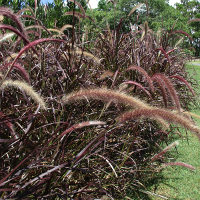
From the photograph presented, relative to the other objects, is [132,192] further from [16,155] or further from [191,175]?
[16,155]

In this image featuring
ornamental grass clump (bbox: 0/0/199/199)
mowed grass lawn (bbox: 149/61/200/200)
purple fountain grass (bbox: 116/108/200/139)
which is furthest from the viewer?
mowed grass lawn (bbox: 149/61/200/200)

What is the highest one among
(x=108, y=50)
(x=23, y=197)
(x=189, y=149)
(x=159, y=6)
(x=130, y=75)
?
(x=159, y=6)

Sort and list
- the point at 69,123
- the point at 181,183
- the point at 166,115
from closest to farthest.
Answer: the point at 166,115 → the point at 69,123 → the point at 181,183

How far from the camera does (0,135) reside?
1.80 m

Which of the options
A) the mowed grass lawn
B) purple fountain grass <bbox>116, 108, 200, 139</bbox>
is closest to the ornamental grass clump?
purple fountain grass <bbox>116, 108, 200, 139</bbox>

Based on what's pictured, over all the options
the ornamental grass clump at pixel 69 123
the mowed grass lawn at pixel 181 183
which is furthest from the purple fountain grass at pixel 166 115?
the mowed grass lawn at pixel 181 183

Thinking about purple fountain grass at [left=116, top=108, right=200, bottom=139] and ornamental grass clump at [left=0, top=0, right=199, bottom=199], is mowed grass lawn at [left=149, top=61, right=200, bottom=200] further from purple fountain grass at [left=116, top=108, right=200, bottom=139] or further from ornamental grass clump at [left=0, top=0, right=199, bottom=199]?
purple fountain grass at [left=116, top=108, right=200, bottom=139]

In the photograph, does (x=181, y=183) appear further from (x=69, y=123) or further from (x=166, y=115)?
(x=166, y=115)

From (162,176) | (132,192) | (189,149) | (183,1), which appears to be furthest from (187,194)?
(183,1)

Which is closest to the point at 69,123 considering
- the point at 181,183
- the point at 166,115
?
the point at 166,115

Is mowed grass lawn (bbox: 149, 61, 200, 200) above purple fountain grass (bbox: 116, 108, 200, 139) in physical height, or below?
below

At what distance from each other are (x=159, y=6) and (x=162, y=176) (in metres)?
45.2

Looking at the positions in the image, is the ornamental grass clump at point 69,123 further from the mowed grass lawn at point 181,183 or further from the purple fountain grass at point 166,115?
the mowed grass lawn at point 181,183

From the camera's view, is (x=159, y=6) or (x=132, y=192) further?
(x=159, y=6)
